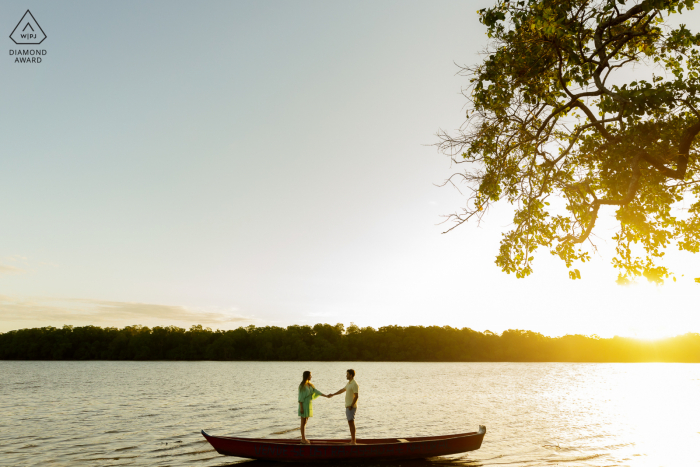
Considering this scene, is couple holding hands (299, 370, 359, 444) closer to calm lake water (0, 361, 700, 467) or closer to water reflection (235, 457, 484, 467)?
water reflection (235, 457, 484, 467)

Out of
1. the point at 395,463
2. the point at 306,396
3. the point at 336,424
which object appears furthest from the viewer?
the point at 336,424

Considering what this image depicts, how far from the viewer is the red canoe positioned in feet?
50.8

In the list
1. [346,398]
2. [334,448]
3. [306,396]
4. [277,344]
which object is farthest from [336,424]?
[277,344]

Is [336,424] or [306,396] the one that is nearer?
[306,396]

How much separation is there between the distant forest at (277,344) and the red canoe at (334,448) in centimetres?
13552

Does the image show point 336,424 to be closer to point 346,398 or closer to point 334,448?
point 334,448

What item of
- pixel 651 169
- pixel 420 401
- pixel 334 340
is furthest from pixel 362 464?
pixel 334 340

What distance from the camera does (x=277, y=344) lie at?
491 feet

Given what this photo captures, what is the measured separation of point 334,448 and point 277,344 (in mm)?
139387

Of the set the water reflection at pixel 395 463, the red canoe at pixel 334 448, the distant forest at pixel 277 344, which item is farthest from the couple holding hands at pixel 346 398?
the distant forest at pixel 277 344

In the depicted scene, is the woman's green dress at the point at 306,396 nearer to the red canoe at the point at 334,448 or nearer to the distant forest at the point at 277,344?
the red canoe at the point at 334,448

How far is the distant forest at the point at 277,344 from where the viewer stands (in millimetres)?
Answer: 144625

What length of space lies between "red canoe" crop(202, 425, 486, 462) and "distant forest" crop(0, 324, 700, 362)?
13552 cm

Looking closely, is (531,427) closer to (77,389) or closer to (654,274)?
(654,274)
